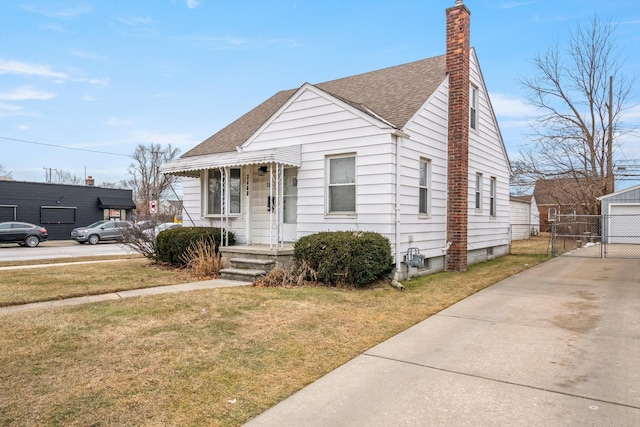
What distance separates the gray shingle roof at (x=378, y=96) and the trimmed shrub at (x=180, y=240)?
3132 mm

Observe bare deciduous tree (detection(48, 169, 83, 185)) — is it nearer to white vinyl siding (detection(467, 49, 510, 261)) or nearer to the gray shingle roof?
the gray shingle roof

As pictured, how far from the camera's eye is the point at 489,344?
4824 mm

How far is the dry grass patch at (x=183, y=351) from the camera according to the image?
3.13 metres

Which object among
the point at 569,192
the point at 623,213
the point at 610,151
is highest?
the point at 610,151

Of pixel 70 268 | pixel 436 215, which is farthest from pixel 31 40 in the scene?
pixel 436 215

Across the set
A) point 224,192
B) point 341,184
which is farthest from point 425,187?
point 224,192

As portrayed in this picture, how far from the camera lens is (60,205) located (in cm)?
3108

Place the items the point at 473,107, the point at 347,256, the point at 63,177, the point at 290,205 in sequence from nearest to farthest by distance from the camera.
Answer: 1. the point at 347,256
2. the point at 290,205
3. the point at 473,107
4. the point at 63,177

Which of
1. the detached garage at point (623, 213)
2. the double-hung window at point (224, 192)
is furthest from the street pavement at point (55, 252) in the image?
the detached garage at point (623, 213)

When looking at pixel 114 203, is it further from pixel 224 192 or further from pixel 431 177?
pixel 431 177

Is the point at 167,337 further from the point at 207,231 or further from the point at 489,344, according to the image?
the point at 207,231

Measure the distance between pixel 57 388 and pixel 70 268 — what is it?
31.1 feet

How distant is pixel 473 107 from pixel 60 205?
1211 inches

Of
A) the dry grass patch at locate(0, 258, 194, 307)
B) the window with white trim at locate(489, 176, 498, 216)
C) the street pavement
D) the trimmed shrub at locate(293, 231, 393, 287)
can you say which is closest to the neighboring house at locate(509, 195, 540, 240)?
the window with white trim at locate(489, 176, 498, 216)
